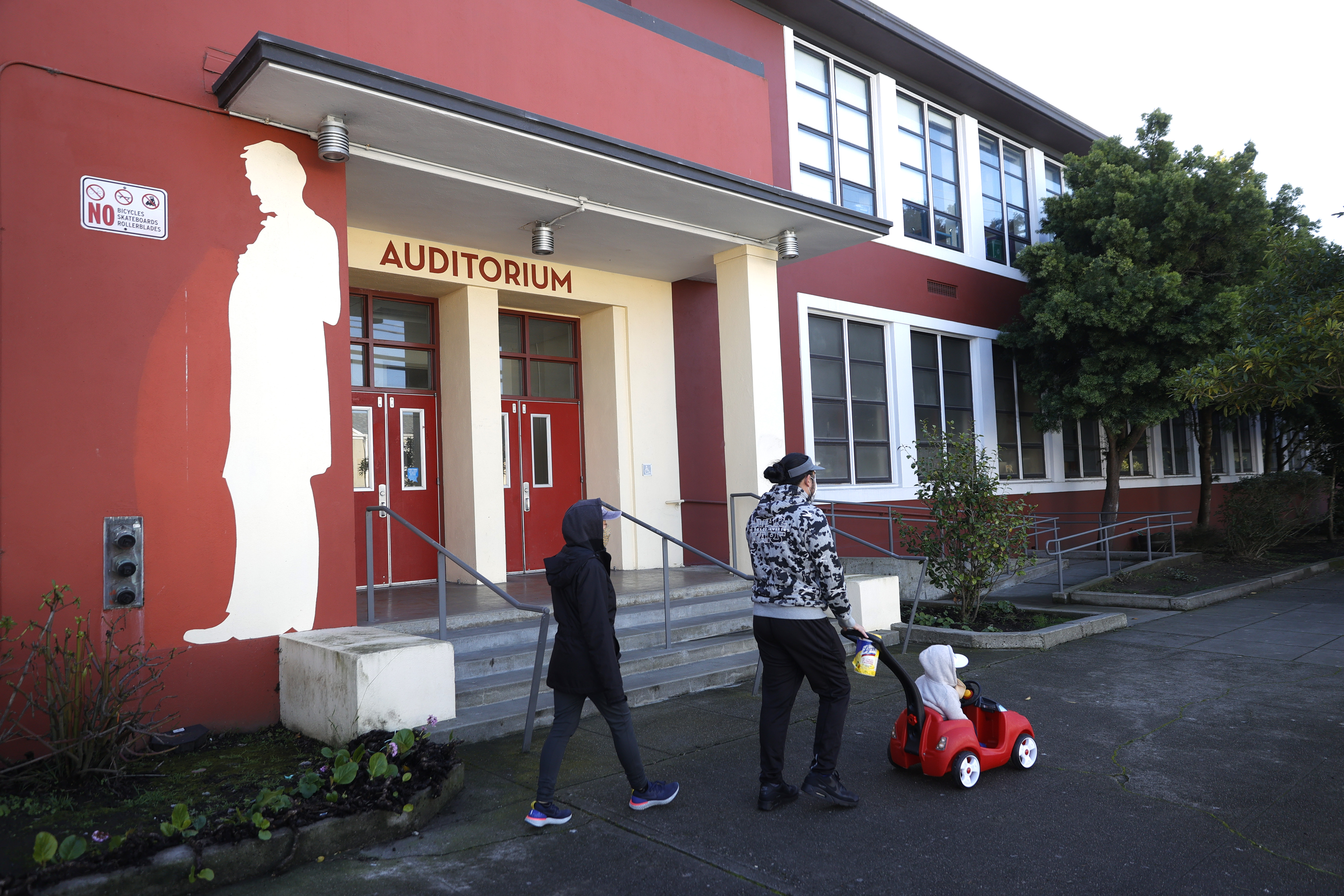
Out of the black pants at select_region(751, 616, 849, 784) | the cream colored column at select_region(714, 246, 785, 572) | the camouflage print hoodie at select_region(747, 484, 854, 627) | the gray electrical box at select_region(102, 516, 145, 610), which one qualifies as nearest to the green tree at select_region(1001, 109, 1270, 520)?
the cream colored column at select_region(714, 246, 785, 572)

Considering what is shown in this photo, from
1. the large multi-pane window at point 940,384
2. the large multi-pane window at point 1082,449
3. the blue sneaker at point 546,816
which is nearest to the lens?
the blue sneaker at point 546,816

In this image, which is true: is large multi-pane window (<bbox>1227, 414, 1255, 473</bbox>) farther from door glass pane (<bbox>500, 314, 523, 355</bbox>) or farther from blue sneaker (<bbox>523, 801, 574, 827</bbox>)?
blue sneaker (<bbox>523, 801, 574, 827</bbox>)

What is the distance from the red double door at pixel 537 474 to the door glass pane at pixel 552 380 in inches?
5.6

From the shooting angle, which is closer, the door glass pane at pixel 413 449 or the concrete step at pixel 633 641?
the concrete step at pixel 633 641

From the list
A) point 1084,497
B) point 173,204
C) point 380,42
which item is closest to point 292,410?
point 173,204

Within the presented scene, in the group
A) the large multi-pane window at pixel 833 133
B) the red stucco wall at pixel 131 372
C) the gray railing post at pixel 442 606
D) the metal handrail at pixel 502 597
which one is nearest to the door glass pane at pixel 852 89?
the large multi-pane window at pixel 833 133

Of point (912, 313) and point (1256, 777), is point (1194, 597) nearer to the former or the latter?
point (912, 313)

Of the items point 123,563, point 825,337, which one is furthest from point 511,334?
point 123,563

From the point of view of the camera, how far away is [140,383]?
578 cm

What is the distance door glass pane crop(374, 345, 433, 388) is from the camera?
32.2ft

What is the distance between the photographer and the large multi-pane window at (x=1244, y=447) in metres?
24.0

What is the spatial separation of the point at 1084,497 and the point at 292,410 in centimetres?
1578

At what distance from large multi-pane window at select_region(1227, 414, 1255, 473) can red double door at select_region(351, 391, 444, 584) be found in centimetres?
2184

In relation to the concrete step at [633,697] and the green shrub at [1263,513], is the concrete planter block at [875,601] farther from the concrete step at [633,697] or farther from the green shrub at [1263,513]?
the green shrub at [1263,513]
